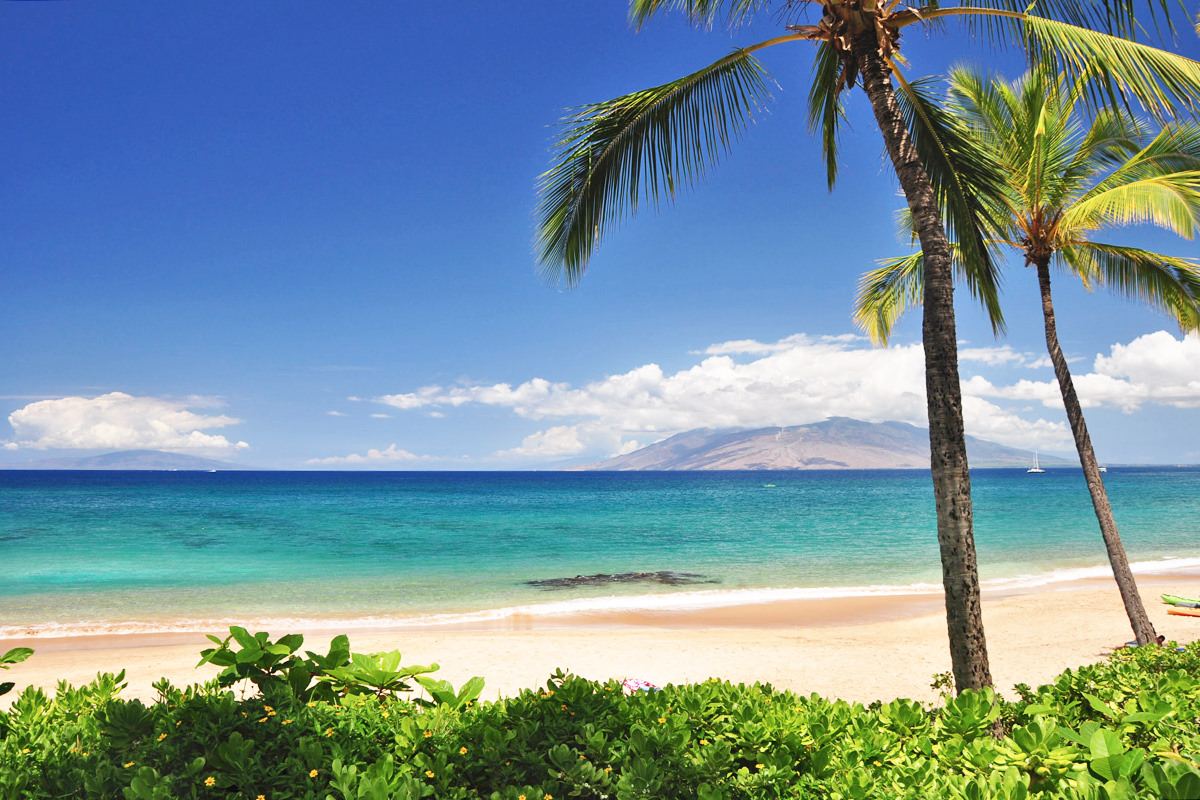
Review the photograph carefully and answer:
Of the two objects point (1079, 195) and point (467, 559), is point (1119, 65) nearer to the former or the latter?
point (1079, 195)

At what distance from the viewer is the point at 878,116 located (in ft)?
15.0

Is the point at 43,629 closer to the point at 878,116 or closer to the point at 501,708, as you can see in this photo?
the point at 501,708

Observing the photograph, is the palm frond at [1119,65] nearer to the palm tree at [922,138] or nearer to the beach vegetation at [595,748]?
the palm tree at [922,138]

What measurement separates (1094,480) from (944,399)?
5.89m

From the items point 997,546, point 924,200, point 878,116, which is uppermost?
point 878,116

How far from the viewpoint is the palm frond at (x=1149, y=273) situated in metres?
8.77

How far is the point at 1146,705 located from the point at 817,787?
1.49 meters

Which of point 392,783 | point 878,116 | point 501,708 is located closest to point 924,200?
point 878,116

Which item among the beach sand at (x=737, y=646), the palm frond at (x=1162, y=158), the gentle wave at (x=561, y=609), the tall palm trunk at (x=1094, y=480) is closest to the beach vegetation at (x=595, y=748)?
the beach sand at (x=737, y=646)

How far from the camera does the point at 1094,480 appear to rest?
8211 millimetres

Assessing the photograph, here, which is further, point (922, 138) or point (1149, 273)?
point (1149, 273)

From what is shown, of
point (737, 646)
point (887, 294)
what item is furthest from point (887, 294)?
point (737, 646)

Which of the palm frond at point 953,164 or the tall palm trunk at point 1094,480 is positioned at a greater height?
the palm frond at point 953,164

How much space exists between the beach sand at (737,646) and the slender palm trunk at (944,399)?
3681 mm
